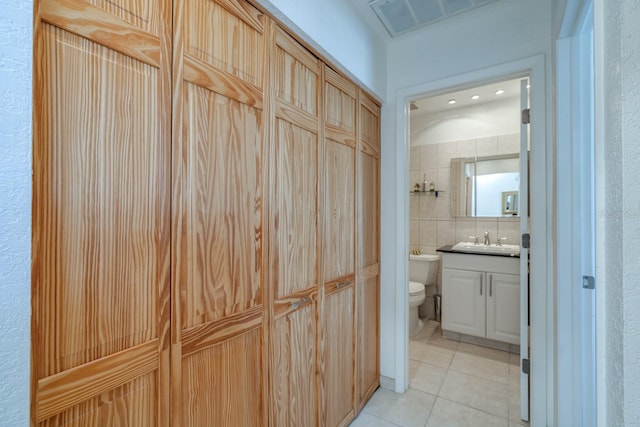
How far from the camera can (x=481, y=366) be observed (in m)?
2.43

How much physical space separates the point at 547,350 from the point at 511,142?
221 cm

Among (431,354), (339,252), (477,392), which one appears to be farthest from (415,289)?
(339,252)

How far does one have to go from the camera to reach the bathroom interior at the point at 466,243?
2439 mm

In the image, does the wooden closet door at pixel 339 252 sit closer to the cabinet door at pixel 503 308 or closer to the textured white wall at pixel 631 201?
the textured white wall at pixel 631 201

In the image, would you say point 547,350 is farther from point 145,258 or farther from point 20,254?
point 20,254

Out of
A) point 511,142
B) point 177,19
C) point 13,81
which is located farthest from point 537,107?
point 13,81

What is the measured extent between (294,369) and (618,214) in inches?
50.1

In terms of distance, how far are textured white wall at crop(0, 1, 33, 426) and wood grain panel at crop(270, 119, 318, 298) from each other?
767 mm

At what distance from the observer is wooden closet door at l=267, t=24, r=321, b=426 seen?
49.4 inches

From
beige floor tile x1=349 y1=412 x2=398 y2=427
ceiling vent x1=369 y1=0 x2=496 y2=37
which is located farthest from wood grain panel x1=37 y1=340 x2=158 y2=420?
ceiling vent x1=369 y1=0 x2=496 y2=37

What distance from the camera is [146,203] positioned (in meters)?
0.83

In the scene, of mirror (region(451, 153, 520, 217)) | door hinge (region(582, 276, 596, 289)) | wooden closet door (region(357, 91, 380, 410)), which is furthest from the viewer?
mirror (region(451, 153, 520, 217))

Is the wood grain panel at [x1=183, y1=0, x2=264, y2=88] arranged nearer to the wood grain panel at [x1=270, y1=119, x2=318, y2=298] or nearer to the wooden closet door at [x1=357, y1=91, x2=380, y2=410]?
the wood grain panel at [x1=270, y1=119, x2=318, y2=298]

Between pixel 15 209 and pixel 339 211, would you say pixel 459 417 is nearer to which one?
pixel 339 211
